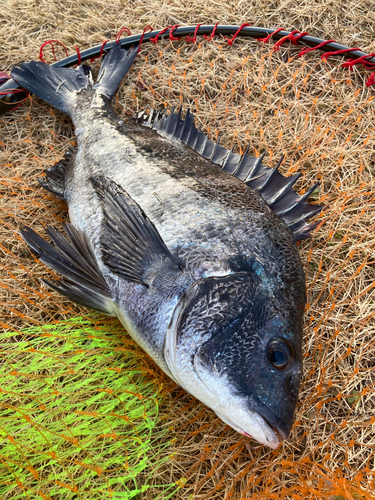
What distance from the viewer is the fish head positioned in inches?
71.8

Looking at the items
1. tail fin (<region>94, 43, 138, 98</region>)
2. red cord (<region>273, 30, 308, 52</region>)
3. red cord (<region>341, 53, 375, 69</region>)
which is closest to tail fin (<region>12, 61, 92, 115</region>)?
tail fin (<region>94, 43, 138, 98</region>)

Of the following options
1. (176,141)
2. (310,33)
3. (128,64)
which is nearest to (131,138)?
(176,141)

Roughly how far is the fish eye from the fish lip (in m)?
0.20

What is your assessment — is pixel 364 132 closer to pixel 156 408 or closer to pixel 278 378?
pixel 278 378

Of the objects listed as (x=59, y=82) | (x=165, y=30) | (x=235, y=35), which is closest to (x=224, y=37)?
(x=235, y=35)

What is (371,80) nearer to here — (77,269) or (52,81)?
(52,81)

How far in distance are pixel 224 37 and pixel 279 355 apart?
11.1ft

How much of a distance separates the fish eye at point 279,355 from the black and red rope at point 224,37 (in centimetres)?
300

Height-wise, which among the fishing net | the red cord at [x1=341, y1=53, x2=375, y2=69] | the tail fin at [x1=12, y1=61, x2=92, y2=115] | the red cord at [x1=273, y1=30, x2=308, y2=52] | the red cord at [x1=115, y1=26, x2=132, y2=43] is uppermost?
the red cord at [x1=273, y1=30, x2=308, y2=52]

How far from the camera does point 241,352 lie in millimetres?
1897

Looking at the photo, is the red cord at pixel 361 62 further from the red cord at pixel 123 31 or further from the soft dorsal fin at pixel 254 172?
the red cord at pixel 123 31

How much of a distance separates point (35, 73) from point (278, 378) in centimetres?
327

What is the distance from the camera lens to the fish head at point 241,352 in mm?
1823

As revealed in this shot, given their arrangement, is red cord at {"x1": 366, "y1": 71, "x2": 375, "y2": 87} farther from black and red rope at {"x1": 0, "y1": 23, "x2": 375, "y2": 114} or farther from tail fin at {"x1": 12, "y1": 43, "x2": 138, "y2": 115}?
tail fin at {"x1": 12, "y1": 43, "x2": 138, "y2": 115}
